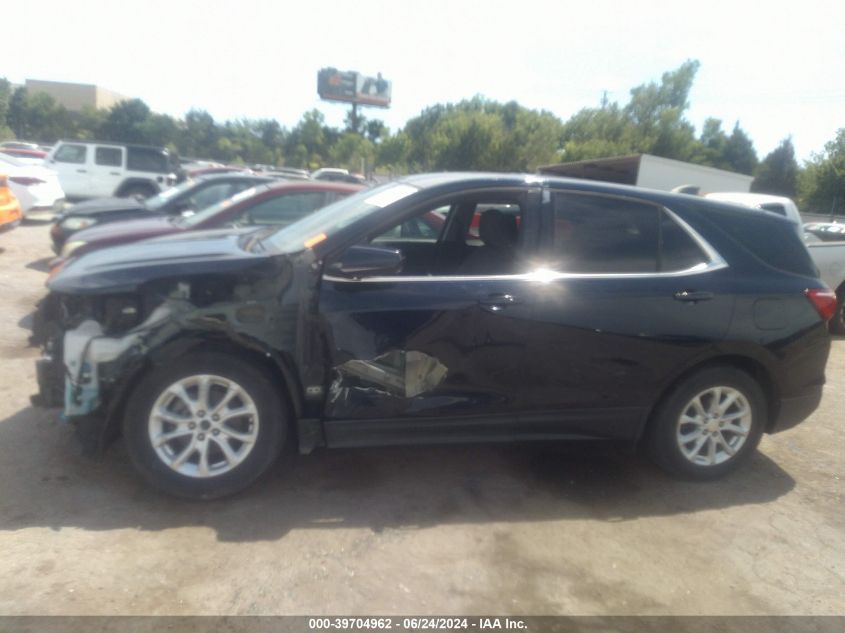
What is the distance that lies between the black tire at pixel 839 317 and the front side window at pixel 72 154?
16.8 metres

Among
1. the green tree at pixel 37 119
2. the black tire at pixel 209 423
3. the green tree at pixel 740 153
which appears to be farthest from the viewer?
the green tree at pixel 740 153

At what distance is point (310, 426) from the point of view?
375 centimetres

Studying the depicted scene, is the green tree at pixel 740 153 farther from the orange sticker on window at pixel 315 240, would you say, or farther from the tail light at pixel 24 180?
the orange sticker on window at pixel 315 240

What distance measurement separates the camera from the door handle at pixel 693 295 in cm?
413

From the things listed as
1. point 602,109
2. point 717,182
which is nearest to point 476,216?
point 717,182

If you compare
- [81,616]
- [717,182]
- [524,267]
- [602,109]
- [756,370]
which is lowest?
[81,616]

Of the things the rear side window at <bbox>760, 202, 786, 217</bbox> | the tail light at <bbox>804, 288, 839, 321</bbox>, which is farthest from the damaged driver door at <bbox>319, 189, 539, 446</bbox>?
the rear side window at <bbox>760, 202, 786, 217</bbox>

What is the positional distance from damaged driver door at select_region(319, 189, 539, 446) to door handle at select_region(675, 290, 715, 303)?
95 cm

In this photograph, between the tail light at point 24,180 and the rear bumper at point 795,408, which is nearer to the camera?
the rear bumper at point 795,408

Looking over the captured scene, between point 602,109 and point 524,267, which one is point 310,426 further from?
point 602,109

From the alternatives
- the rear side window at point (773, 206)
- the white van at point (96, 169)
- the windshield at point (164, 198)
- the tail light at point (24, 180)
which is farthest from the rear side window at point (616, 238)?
the white van at point (96, 169)

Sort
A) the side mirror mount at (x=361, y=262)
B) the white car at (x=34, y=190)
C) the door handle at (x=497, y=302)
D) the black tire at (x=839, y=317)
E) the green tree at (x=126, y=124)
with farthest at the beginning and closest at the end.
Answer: the green tree at (x=126, y=124), the white car at (x=34, y=190), the black tire at (x=839, y=317), the door handle at (x=497, y=302), the side mirror mount at (x=361, y=262)

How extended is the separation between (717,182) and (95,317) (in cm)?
1770

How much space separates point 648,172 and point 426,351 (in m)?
13.7
